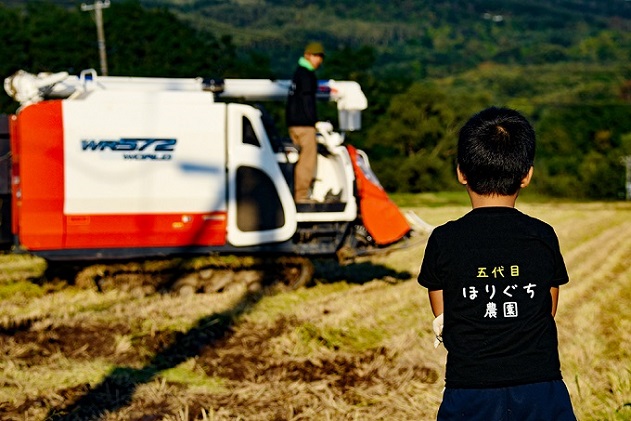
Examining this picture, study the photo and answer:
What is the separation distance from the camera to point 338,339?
846 centimetres

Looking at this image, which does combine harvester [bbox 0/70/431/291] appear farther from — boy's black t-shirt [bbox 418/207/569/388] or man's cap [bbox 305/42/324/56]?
boy's black t-shirt [bbox 418/207/569/388]

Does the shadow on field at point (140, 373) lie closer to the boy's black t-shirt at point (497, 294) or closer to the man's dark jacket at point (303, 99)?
the man's dark jacket at point (303, 99)

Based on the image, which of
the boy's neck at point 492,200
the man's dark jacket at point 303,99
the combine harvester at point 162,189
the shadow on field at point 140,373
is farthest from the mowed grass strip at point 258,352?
the boy's neck at point 492,200

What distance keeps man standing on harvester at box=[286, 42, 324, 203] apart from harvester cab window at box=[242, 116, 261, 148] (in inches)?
21.1

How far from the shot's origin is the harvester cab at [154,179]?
1070 cm

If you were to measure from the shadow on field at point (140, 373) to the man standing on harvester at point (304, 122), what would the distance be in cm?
212

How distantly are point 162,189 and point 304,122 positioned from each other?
2001mm

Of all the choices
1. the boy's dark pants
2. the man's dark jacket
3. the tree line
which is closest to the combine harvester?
the man's dark jacket

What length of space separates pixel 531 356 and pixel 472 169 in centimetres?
69

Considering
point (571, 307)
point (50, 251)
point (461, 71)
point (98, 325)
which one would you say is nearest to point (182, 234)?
point (50, 251)

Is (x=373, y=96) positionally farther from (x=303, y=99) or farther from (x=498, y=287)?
(x=498, y=287)

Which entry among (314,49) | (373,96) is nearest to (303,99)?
(314,49)

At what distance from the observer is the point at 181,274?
11.6 meters

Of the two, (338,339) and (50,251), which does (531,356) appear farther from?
(50,251)
